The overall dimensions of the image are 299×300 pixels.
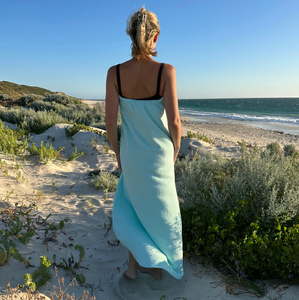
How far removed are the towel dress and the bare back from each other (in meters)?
0.06

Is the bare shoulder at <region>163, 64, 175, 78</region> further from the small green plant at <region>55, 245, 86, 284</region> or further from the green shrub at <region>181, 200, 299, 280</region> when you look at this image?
the small green plant at <region>55, 245, 86, 284</region>

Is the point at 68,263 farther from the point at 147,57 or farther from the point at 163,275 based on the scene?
the point at 147,57

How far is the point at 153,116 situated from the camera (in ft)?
7.54

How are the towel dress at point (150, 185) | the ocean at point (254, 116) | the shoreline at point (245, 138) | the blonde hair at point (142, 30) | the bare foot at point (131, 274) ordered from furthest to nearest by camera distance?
the ocean at point (254, 116), the shoreline at point (245, 138), the bare foot at point (131, 274), the towel dress at point (150, 185), the blonde hair at point (142, 30)

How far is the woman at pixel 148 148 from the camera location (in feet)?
7.23

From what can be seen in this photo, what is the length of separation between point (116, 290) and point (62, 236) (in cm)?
116

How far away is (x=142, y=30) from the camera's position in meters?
2.06

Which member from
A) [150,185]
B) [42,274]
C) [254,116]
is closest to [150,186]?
[150,185]

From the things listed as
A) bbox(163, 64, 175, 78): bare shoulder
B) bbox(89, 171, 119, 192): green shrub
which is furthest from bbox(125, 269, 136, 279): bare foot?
bbox(89, 171, 119, 192): green shrub

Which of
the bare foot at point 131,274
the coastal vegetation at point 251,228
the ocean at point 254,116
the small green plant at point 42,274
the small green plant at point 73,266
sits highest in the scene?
the ocean at point 254,116

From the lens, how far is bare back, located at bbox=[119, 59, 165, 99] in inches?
86.4

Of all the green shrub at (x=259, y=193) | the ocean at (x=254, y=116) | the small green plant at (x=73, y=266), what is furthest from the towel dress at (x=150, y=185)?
the ocean at (x=254, y=116)

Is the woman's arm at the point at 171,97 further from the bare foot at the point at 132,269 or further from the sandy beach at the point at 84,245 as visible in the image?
the sandy beach at the point at 84,245

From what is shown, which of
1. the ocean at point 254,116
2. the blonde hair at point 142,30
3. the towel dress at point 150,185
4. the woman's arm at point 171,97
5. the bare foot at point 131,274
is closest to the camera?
the blonde hair at point 142,30
